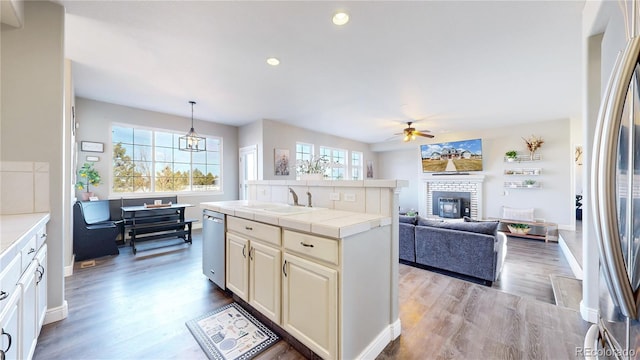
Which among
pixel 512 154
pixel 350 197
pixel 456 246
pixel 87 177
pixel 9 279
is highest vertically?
pixel 512 154

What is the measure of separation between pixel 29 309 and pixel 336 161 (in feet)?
23.9

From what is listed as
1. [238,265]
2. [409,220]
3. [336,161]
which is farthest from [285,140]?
[238,265]

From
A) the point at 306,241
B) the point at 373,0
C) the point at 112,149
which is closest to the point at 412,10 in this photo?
the point at 373,0

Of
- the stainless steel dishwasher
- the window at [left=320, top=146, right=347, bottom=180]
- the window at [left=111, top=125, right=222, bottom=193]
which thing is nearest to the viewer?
the stainless steel dishwasher

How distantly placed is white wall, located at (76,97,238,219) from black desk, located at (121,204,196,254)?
0.73 metres

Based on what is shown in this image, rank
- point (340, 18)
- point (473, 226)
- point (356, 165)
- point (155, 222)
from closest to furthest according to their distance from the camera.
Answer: point (340, 18) < point (473, 226) < point (155, 222) < point (356, 165)

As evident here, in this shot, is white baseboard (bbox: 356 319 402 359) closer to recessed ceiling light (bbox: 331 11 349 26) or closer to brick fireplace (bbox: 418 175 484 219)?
recessed ceiling light (bbox: 331 11 349 26)

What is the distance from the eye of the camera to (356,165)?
8906 mm

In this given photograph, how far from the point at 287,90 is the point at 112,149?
3.65 m

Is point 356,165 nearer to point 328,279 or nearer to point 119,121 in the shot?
point 119,121

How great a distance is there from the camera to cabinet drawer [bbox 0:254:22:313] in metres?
1.03

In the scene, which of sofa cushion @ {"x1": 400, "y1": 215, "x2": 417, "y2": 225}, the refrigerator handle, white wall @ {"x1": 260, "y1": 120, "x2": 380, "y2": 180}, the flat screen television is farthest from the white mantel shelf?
the refrigerator handle

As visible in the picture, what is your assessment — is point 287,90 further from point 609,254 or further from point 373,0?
point 609,254

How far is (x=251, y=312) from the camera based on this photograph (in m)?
2.18
